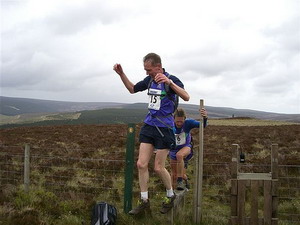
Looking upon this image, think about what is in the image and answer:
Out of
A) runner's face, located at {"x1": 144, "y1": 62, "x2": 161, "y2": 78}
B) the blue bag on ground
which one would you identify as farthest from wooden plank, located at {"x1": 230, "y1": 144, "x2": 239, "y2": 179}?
the blue bag on ground

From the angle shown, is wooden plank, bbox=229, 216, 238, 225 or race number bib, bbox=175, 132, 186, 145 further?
race number bib, bbox=175, 132, 186, 145

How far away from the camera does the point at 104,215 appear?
4770mm

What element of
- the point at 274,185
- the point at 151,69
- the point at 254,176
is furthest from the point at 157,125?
the point at 274,185

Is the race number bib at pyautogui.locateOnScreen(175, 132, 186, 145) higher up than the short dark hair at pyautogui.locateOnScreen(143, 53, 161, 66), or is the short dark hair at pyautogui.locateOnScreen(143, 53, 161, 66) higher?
the short dark hair at pyautogui.locateOnScreen(143, 53, 161, 66)

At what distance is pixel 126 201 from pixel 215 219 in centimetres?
140

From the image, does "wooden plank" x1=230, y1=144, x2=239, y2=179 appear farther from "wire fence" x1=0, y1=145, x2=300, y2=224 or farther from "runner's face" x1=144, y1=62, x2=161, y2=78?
"runner's face" x1=144, y1=62, x2=161, y2=78

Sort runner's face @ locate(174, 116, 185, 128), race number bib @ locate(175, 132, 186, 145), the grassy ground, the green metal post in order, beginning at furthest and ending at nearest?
race number bib @ locate(175, 132, 186, 145), runner's face @ locate(174, 116, 185, 128), the green metal post, the grassy ground

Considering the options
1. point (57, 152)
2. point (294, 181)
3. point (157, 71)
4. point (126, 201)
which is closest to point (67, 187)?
point (126, 201)

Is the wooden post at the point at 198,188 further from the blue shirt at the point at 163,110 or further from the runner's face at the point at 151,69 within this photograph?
the runner's face at the point at 151,69

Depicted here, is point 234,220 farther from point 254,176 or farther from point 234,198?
point 254,176

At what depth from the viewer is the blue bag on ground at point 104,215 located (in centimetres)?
473

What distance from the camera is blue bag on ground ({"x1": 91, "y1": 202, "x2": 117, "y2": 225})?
4.73 m

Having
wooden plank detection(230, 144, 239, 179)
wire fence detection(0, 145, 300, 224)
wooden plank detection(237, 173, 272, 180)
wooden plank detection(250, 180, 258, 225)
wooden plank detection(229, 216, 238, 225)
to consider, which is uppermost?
wooden plank detection(230, 144, 239, 179)

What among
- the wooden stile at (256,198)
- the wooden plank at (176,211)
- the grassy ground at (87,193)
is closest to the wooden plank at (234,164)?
the wooden stile at (256,198)
